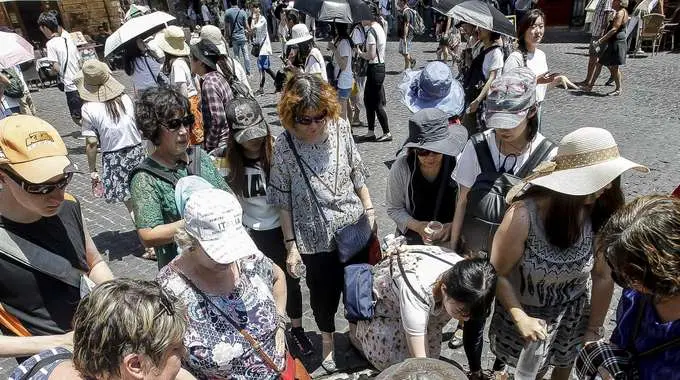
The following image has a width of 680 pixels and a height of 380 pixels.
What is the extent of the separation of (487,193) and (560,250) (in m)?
0.42

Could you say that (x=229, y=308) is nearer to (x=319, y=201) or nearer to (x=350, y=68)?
(x=319, y=201)

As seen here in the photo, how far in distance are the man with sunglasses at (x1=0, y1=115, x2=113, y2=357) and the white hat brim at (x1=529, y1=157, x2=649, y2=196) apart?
1.90m

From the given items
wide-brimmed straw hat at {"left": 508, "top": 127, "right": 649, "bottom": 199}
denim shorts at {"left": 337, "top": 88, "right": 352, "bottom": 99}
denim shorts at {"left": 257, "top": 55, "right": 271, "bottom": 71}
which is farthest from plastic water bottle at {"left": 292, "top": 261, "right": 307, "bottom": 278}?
denim shorts at {"left": 257, "top": 55, "right": 271, "bottom": 71}

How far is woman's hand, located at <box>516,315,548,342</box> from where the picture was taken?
2098 millimetres

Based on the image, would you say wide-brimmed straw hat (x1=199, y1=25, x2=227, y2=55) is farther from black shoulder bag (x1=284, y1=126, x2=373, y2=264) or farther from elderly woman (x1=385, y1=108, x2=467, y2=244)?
elderly woman (x1=385, y1=108, x2=467, y2=244)

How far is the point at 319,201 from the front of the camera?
2752 millimetres

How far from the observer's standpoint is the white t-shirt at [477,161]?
2375 millimetres

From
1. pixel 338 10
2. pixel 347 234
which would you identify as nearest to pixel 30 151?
pixel 347 234

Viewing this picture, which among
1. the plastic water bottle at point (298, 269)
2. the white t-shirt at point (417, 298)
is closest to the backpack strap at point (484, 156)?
the white t-shirt at point (417, 298)

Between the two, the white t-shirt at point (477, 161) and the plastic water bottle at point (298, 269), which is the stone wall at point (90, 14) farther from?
the white t-shirt at point (477, 161)

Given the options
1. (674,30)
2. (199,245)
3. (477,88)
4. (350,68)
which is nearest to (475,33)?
(477,88)

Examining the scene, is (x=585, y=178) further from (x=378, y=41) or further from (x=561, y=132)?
(x=561, y=132)

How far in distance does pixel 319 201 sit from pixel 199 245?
98 cm

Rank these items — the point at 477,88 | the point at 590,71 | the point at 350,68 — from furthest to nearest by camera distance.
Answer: the point at 590,71
the point at 350,68
the point at 477,88
